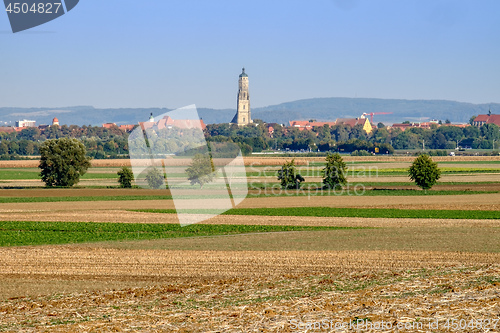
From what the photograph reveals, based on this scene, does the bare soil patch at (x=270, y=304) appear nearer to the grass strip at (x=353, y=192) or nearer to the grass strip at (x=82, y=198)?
the grass strip at (x=82, y=198)

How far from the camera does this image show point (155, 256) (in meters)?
29.1

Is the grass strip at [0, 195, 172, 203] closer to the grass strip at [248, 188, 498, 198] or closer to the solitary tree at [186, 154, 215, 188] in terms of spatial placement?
the solitary tree at [186, 154, 215, 188]

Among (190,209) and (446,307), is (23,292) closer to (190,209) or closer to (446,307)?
(446,307)

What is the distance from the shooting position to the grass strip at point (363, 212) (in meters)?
46.4

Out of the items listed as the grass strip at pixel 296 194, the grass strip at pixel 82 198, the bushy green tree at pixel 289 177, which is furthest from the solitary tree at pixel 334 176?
the grass strip at pixel 82 198

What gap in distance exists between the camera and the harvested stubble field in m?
16.0

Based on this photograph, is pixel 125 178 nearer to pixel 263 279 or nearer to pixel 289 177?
pixel 289 177

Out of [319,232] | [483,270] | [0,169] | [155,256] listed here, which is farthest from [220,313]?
[0,169]

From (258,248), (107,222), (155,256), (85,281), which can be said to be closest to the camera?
(85,281)

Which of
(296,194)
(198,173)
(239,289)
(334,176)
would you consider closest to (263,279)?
(239,289)

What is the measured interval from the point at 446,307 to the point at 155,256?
15.7 metres

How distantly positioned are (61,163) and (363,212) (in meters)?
41.8

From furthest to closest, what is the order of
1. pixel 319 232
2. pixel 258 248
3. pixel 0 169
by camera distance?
1. pixel 0 169
2. pixel 319 232
3. pixel 258 248

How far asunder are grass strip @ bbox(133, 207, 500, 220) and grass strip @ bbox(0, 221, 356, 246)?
15.8ft
